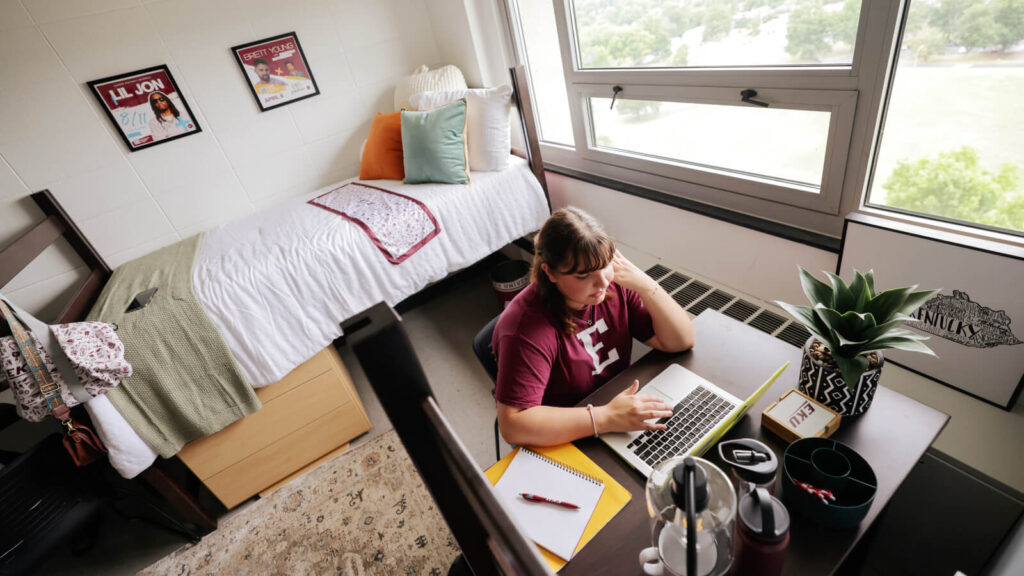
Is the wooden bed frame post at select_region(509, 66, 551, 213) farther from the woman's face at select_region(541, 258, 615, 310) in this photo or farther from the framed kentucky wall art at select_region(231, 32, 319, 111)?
the woman's face at select_region(541, 258, 615, 310)

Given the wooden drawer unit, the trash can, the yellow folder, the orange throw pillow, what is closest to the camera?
the yellow folder

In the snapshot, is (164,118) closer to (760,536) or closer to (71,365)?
(71,365)

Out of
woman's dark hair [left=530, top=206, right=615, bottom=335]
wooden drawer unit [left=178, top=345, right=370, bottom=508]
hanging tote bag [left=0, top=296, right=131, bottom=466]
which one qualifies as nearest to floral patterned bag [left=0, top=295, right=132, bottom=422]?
A: hanging tote bag [left=0, top=296, right=131, bottom=466]

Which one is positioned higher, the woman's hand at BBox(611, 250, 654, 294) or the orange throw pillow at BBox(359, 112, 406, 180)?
the orange throw pillow at BBox(359, 112, 406, 180)

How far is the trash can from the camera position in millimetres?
2371

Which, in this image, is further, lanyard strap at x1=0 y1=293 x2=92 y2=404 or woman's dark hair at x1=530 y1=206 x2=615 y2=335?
lanyard strap at x1=0 y1=293 x2=92 y2=404

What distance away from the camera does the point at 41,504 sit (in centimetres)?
140

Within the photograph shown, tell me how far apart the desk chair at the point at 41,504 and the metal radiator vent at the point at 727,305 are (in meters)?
2.17

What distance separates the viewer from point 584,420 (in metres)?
0.90

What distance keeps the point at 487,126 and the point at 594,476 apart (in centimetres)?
191

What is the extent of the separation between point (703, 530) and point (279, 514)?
1816 mm

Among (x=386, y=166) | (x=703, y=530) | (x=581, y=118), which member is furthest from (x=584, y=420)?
(x=386, y=166)

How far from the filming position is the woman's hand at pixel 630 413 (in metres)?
0.88

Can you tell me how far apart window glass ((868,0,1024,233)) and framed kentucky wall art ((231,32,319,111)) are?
2670mm
